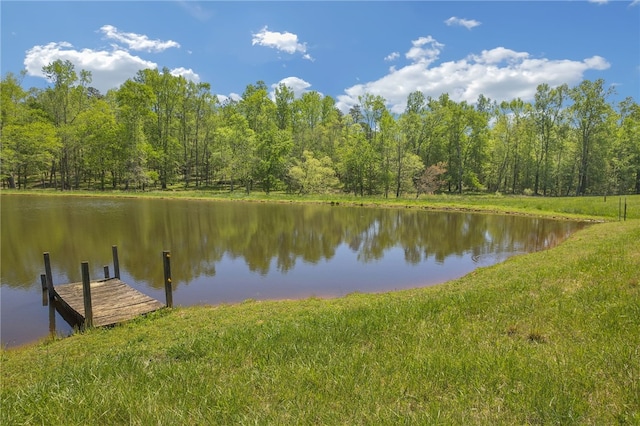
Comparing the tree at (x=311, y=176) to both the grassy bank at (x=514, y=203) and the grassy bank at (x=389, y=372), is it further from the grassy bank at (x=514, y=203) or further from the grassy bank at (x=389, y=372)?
the grassy bank at (x=389, y=372)

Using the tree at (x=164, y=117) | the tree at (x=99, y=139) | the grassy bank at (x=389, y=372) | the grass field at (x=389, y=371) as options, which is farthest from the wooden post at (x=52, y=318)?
the tree at (x=164, y=117)

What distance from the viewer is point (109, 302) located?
11.1 metres

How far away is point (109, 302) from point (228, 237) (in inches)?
499

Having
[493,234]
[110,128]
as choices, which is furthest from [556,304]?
[110,128]

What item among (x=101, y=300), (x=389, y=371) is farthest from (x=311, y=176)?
(x=389, y=371)

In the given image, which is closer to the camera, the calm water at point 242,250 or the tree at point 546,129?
the calm water at point 242,250

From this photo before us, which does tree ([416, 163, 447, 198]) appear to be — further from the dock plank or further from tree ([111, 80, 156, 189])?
the dock plank

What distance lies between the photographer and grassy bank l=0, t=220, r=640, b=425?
11.4ft

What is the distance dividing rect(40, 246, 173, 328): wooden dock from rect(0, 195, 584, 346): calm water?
0.56 metres

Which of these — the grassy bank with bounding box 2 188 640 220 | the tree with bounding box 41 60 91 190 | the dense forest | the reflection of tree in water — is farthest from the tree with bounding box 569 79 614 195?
the tree with bounding box 41 60 91 190

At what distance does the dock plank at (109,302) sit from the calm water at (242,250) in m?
0.71

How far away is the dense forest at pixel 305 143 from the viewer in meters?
60.5

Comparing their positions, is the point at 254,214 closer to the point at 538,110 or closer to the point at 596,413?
the point at 596,413

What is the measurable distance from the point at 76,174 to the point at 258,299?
72.0 m
